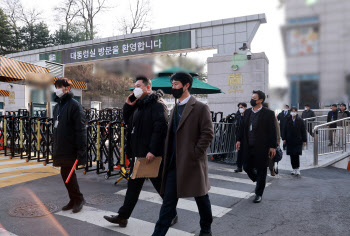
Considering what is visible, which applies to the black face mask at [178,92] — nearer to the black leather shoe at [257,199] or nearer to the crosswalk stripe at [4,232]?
the crosswalk stripe at [4,232]

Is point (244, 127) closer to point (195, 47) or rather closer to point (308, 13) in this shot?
point (308, 13)

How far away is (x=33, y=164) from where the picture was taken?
8.04 m

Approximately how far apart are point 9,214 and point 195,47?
12.1 meters

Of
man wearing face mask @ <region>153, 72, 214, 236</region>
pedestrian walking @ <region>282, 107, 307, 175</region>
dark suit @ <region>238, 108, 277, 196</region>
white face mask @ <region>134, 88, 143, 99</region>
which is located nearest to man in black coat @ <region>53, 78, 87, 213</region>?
white face mask @ <region>134, 88, 143, 99</region>

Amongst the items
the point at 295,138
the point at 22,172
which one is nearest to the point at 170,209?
the point at 22,172

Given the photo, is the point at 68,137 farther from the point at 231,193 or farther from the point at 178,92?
the point at 231,193

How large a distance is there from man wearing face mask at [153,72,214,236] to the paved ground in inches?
29.0

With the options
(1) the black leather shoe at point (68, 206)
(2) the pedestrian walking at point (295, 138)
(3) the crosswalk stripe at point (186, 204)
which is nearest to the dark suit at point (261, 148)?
(3) the crosswalk stripe at point (186, 204)

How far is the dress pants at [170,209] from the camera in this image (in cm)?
316

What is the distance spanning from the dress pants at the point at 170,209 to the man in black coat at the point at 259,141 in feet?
6.73

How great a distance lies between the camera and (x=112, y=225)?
3996 mm

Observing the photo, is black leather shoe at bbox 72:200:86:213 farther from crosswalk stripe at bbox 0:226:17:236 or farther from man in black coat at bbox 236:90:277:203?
man in black coat at bbox 236:90:277:203

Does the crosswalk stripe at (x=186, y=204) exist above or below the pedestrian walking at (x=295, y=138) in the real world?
below

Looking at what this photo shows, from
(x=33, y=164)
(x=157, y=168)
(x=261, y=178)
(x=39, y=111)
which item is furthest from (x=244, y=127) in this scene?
(x=39, y=111)
